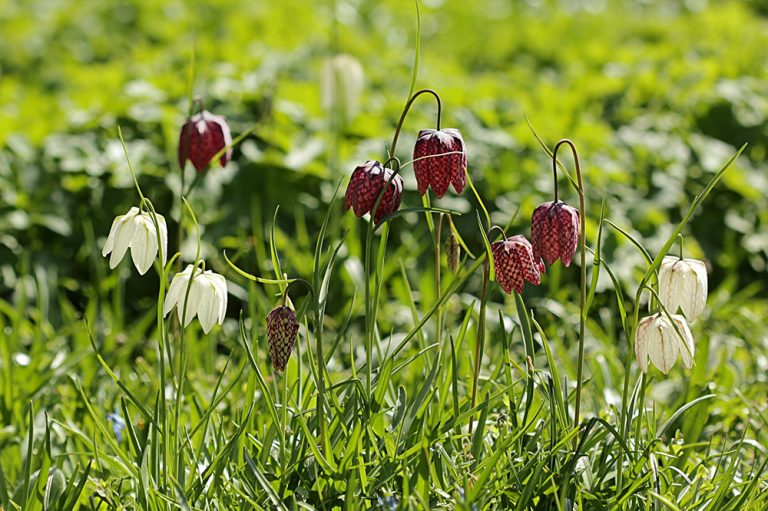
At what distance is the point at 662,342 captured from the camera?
1.69 metres

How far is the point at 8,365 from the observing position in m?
2.44

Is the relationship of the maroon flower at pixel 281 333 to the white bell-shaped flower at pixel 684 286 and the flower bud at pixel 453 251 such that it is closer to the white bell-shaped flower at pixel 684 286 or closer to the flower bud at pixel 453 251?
the flower bud at pixel 453 251

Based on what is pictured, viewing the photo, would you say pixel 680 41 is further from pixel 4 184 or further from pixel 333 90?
pixel 4 184

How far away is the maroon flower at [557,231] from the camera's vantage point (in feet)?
5.60

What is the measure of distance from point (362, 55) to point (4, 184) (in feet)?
6.91

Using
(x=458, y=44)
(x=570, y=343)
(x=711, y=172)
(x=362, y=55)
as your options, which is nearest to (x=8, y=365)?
(x=570, y=343)

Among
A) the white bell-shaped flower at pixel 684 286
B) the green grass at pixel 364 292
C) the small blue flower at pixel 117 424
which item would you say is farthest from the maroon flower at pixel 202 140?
the white bell-shaped flower at pixel 684 286

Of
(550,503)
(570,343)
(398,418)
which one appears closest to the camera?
(550,503)

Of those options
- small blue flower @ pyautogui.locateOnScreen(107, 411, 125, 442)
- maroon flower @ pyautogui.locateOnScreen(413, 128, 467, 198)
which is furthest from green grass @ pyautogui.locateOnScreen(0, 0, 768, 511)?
maroon flower @ pyautogui.locateOnScreen(413, 128, 467, 198)

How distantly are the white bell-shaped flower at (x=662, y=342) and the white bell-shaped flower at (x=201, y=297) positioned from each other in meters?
0.68

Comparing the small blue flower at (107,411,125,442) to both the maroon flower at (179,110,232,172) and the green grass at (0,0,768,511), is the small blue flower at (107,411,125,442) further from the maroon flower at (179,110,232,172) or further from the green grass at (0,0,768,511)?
the maroon flower at (179,110,232,172)

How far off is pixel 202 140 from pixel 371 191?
680mm

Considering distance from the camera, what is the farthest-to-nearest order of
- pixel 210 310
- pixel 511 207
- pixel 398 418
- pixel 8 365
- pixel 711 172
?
pixel 711 172 → pixel 511 207 → pixel 8 365 → pixel 398 418 → pixel 210 310

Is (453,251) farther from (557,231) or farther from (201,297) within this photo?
(201,297)
